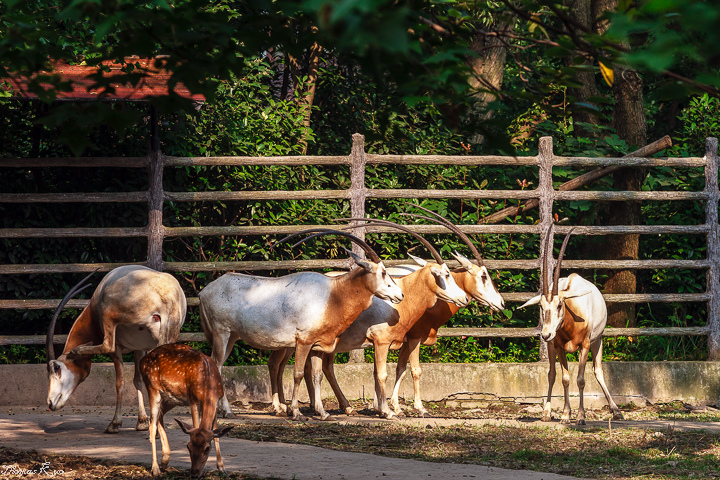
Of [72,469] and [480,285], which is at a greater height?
[480,285]

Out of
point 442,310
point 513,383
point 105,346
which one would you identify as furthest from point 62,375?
point 513,383

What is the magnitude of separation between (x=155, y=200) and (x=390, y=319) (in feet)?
10.5

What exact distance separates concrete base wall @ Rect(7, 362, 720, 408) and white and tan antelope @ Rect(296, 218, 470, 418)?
0.75 meters

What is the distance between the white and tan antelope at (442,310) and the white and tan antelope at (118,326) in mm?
2657

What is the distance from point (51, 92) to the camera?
4223 mm

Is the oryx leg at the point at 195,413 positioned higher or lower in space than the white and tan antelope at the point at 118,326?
lower

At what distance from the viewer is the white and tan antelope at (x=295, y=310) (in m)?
8.54

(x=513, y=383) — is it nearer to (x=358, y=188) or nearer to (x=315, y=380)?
(x=315, y=380)

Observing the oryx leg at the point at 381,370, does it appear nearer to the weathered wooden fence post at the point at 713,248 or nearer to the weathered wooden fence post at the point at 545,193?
the weathered wooden fence post at the point at 545,193

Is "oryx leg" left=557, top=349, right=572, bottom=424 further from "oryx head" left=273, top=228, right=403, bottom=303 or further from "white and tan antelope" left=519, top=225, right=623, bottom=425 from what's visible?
"oryx head" left=273, top=228, right=403, bottom=303

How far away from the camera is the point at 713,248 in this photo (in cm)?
1032

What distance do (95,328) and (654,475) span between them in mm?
5216

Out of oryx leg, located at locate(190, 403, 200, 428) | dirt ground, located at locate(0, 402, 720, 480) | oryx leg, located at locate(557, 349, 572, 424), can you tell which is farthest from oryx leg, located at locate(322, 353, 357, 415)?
oryx leg, located at locate(190, 403, 200, 428)

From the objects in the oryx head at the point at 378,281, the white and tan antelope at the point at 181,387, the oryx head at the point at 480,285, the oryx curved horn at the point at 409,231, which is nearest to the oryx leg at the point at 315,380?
the oryx head at the point at 378,281
